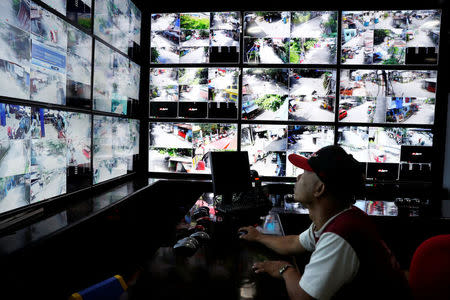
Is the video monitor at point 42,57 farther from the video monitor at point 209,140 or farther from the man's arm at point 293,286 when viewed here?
the man's arm at point 293,286

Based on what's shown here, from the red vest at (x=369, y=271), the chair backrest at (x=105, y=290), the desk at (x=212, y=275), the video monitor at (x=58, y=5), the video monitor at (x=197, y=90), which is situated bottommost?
the chair backrest at (x=105, y=290)

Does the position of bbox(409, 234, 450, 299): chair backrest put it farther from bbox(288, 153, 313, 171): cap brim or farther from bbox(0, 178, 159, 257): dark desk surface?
bbox(0, 178, 159, 257): dark desk surface

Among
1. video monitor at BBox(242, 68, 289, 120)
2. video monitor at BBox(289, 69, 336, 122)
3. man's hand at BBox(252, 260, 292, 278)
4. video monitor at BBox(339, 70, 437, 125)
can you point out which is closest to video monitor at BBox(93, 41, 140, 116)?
video monitor at BBox(242, 68, 289, 120)

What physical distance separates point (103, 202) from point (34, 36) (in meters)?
1.17

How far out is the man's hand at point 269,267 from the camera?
1.18 meters

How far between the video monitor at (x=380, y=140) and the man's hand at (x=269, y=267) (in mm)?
2424

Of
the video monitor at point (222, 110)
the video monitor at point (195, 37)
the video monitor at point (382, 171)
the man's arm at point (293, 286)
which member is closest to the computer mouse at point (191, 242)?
the man's arm at point (293, 286)

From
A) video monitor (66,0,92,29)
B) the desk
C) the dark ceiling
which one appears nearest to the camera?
the desk

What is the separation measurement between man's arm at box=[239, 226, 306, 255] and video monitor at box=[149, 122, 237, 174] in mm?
1894

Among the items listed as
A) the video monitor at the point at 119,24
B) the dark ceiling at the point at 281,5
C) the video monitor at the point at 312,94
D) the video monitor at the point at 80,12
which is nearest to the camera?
the video monitor at the point at 80,12

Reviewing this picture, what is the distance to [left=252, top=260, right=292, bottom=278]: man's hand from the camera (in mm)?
1181

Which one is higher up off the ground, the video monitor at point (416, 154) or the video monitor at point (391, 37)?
the video monitor at point (391, 37)

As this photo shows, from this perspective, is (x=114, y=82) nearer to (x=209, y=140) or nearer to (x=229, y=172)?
(x=209, y=140)

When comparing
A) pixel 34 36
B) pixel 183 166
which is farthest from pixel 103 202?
pixel 183 166
